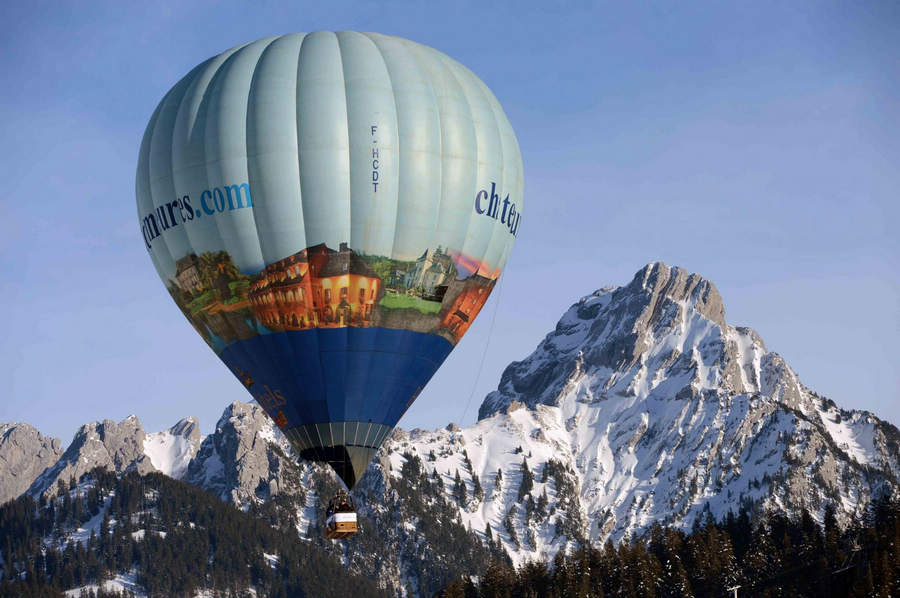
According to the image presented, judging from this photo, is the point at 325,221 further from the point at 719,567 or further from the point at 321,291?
the point at 719,567

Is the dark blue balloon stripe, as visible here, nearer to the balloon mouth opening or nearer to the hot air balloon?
the hot air balloon

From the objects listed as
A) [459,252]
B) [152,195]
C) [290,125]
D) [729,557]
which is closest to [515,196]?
[459,252]

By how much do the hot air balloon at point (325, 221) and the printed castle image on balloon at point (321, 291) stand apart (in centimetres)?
7

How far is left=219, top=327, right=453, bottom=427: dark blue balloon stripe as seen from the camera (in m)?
60.7

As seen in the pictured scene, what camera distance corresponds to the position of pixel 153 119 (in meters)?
65.4

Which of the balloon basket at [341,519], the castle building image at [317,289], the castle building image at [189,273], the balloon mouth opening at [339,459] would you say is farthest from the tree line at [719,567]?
the castle building image at [189,273]

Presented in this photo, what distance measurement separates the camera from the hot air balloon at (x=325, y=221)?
197 feet

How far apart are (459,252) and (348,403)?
8373 mm

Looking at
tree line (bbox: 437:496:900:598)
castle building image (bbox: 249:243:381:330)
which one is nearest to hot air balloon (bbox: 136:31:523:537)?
castle building image (bbox: 249:243:381:330)

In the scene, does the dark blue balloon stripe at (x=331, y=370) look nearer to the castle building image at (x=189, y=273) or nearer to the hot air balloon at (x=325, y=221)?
the hot air balloon at (x=325, y=221)

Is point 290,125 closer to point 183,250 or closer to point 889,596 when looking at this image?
point 183,250

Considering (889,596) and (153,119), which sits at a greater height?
(153,119)

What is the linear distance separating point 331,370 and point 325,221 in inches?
251

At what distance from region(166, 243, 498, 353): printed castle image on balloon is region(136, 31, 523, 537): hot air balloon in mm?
65
